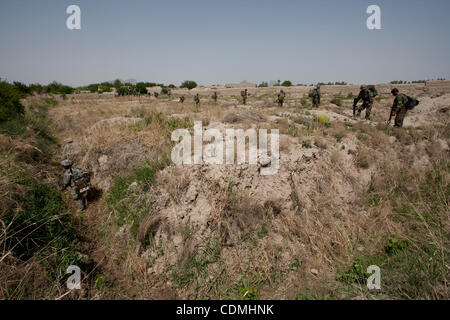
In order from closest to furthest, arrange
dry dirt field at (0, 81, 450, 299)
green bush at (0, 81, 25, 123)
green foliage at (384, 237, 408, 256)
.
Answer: dry dirt field at (0, 81, 450, 299), green foliage at (384, 237, 408, 256), green bush at (0, 81, 25, 123)

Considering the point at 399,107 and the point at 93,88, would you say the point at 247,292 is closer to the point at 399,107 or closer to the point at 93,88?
the point at 399,107

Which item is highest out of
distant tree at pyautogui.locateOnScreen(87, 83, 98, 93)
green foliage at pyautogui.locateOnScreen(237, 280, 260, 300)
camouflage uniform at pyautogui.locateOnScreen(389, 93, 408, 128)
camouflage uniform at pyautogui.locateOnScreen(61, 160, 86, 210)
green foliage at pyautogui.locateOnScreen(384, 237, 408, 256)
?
distant tree at pyautogui.locateOnScreen(87, 83, 98, 93)

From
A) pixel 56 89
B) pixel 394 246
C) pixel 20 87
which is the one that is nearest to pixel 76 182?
pixel 394 246

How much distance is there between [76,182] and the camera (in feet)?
14.1

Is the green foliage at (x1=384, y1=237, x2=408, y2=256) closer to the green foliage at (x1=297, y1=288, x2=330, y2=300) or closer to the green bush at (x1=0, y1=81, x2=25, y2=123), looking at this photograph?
the green foliage at (x1=297, y1=288, x2=330, y2=300)

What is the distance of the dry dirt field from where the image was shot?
112 inches

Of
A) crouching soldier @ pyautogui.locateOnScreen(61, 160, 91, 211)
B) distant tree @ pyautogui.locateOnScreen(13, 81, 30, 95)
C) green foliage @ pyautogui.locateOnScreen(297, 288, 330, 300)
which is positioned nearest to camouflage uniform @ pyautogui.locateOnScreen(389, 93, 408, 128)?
green foliage @ pyautogui.locateOnScreen(297, 288, 330, 300)

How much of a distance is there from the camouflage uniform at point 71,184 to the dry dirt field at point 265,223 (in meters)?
0.30

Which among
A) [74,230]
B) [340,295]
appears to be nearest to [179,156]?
[74,230]

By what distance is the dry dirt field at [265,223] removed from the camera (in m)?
2.85

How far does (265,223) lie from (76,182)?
4.22 metres

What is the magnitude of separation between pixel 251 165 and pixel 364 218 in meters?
2.64

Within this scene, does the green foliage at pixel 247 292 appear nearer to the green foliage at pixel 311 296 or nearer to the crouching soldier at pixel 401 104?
the green foliage at pixel 311 296

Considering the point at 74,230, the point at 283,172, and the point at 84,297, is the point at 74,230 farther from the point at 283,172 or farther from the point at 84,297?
the point at 283,172
